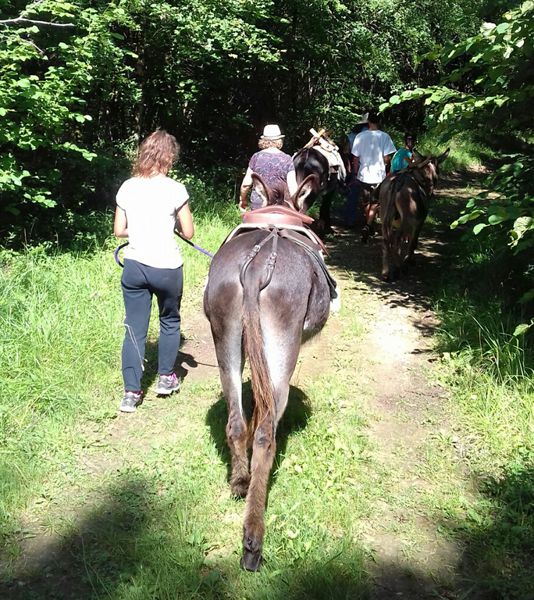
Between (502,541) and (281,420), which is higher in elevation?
(502,541)

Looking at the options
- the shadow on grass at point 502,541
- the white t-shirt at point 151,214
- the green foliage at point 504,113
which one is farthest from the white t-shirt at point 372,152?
the shadow on grass at point 502,541

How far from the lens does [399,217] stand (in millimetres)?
7785

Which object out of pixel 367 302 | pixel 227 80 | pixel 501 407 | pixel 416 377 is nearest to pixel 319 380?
pixel 416 377

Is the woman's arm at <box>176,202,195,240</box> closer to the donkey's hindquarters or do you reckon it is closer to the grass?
the donkey's hindquarters

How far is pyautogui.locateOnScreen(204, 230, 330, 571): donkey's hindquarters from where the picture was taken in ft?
10.5

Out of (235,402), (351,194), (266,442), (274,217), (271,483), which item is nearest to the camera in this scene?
(266,442)

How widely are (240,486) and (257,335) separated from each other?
942 millimetres

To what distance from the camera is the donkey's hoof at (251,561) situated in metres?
2.93

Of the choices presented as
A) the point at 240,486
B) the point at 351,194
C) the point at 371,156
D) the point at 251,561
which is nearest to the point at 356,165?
the point at 371,156

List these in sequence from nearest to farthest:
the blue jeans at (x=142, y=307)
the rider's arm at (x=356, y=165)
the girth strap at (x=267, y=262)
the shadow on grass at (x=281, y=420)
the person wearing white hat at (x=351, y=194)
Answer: the girth strap at (x=267, y=262) → the shadow on grass at (x=281, y=420) → the blue jeans at (x=142, y=307) → the rider's arm at (x=356, y=165) → the person wearing white hat at (x=351, y=194)

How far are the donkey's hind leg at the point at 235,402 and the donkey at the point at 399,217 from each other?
16.2 ft

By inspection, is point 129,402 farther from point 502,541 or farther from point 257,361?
point 502,541

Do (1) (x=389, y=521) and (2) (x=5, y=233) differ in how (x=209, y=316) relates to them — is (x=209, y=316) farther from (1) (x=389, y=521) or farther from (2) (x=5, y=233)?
(2) (x=5, y=233)

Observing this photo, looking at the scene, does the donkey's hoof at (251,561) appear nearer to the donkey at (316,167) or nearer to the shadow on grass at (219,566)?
the shadow on grass at (219,566)
